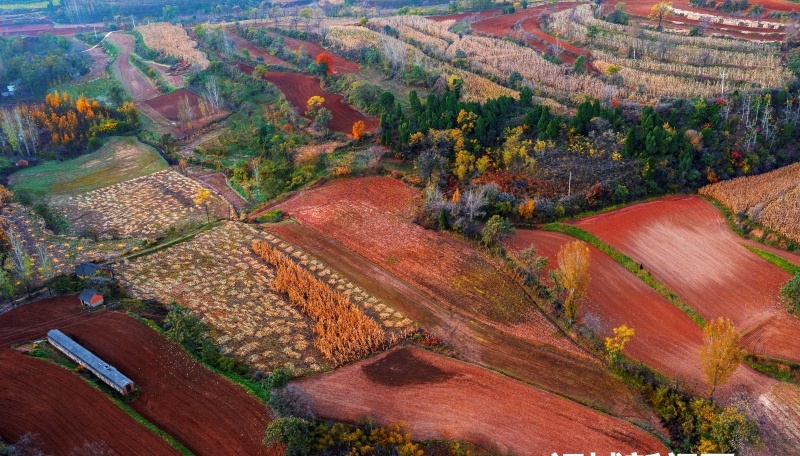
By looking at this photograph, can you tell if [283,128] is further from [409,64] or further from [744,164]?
[744,164]

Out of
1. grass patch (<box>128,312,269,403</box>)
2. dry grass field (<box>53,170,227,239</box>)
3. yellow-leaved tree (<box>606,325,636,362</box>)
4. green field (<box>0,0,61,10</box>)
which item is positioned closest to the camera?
grass patch (<box>128,312,269,403</box>)

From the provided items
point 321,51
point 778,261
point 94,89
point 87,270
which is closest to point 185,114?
point 94,89

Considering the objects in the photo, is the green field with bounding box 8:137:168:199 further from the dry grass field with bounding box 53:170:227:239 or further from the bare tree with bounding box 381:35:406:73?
the bare tree with bounding box 381:35:406:73

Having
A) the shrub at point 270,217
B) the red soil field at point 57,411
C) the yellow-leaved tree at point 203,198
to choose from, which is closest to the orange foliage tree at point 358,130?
the shrub at point 270,217

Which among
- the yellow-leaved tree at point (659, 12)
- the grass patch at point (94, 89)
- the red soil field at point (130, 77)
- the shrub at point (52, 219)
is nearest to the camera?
the shrub at point (52, 219)

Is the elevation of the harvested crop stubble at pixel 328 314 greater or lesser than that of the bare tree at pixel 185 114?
lesser

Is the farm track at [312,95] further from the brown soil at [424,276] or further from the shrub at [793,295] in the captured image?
the shrub at [793,295]

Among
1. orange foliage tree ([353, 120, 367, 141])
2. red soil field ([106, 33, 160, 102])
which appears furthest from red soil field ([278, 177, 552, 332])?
red soil field ([106, 33, 160, 102])

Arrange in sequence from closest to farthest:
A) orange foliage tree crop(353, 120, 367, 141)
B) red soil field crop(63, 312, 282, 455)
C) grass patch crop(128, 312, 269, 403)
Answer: red soil field crop(63, 312, 282, 455) → grass patch crop(128, 312, 269, 403) → orange foliage tree crop(353, 120, 367, 141)
